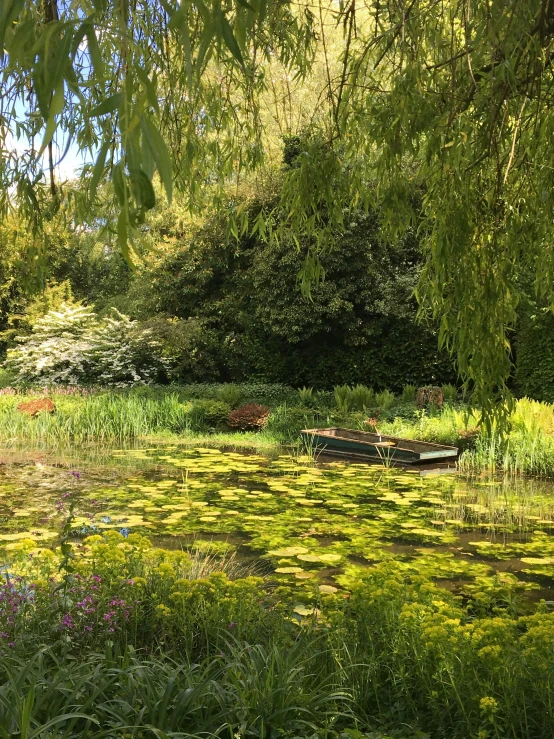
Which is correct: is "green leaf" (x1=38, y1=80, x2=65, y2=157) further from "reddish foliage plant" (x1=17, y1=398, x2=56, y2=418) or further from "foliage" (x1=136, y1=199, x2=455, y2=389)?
"foliage" (x1=136, y1=199, x2=455, y2=389)

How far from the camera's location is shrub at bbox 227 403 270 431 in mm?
11516

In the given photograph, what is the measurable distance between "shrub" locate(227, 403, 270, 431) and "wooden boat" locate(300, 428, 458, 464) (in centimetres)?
167

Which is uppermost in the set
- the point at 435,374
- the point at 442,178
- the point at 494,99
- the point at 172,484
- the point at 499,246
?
the point at 494,99

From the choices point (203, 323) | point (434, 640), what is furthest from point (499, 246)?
point (203, 323)

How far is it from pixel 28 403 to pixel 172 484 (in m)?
5.12

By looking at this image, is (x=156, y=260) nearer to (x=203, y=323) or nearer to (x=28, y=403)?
(x=203, y=323)

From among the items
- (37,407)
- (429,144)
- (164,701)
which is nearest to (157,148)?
(164,701)

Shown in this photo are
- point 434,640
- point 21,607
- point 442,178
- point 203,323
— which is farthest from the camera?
point 203,323

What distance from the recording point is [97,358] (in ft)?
51.1

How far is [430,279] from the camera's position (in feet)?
12.1

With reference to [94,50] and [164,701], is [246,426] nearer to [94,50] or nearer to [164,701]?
[164,701]

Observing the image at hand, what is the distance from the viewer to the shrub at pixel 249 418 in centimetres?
1152

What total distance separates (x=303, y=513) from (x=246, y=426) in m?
5.62

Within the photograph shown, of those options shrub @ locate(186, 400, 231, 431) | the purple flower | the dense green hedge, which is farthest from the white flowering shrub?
the purple flower
